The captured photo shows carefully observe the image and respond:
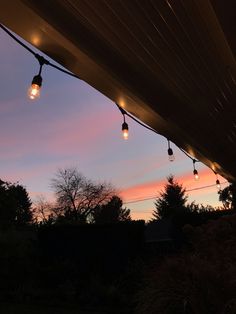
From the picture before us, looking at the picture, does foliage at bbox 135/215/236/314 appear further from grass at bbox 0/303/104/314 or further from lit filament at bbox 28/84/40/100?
grass at bbox 0/303/104/314

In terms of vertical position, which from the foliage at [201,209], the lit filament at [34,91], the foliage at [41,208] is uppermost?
the foliage at [41,208]

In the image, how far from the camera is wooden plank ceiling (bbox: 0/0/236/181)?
14.3 feet

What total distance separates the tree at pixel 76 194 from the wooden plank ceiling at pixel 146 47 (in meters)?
54.4

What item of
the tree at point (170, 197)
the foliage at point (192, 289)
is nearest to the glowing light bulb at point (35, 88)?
the foliage at point (192, 289)

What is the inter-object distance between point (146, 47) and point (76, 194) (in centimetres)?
5694

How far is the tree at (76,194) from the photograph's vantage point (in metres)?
61.3

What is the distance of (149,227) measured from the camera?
39156 mm

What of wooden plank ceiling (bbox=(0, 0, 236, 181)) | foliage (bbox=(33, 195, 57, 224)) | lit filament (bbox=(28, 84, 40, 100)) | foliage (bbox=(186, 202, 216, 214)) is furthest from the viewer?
foliage (bbox=(33, 195, 57, 224))

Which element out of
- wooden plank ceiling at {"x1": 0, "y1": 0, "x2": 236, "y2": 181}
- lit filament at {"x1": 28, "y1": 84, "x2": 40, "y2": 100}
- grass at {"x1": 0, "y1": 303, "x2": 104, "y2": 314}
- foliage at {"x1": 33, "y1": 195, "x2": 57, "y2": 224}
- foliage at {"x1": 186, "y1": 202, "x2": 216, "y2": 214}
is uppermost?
foliage at {"x1": 33, "y1": 195, "x2": 57, "y2": 224}

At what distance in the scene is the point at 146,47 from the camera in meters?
5.26

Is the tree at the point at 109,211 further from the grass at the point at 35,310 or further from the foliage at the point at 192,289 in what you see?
the foliage at the point at 192,289

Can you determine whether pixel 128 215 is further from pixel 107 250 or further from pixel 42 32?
pixel 42 32

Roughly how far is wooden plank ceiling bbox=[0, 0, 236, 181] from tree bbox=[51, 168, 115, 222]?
54.4 metres

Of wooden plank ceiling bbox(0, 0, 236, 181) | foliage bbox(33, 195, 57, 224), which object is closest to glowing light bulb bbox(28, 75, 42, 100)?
wooden plank ceiling bbox(0, 0, 236, 181)
